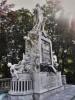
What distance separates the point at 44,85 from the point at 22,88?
56 centimetres

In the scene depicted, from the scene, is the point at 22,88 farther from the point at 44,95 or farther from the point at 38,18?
the point at 38,18

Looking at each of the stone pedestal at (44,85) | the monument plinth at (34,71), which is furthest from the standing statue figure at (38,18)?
the stone pedestal at (44,85)

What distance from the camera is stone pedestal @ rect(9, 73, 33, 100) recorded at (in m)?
4.14

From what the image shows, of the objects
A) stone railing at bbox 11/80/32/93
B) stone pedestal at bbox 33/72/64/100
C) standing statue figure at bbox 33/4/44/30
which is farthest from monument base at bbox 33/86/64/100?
standing statue figure at bbox 33/4/44/30

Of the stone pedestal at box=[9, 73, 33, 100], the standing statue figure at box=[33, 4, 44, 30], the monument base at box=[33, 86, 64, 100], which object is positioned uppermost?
the standing statue figure at box=[33, 4, 44, 30]

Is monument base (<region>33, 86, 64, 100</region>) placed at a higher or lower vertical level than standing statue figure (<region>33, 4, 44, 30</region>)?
lower

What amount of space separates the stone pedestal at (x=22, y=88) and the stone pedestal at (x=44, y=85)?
0.10 metres

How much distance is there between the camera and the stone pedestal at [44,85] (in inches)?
169

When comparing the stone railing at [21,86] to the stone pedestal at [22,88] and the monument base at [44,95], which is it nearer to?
the stone pedestal at [22,88]

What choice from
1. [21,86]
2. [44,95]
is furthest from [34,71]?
[44,95]

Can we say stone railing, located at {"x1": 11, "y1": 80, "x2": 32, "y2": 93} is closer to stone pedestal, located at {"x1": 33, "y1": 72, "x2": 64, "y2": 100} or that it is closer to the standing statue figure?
stone pedestal, located at {"x1": 33, "y1": 72, "x2": 64, "y2": 100}

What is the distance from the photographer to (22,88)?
13.9 feet

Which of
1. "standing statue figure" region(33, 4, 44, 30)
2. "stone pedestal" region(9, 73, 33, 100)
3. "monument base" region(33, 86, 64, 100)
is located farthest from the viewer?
"standing statue figure" region(33, 4, 44, 30)

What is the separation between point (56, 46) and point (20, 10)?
1.80 metres
